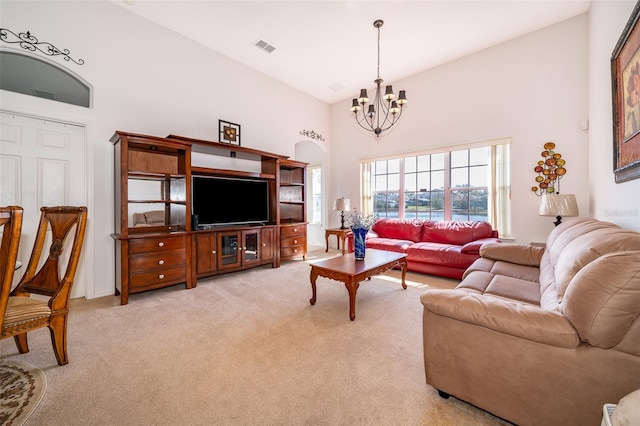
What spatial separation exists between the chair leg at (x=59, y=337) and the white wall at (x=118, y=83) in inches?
63.3

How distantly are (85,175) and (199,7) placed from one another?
254 cm

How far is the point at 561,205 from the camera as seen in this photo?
10.5 feet

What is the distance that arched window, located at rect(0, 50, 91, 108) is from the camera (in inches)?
106

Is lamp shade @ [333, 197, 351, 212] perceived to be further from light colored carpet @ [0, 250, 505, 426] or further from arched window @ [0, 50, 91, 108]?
arched window @ [0, 50, 91, 108]

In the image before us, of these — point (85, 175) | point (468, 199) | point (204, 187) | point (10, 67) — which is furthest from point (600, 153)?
point (10, 67)

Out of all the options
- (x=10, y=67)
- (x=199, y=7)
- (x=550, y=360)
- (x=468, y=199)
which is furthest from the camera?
(x=468, y=199)

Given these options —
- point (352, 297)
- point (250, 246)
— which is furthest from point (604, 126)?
point (250, 246)

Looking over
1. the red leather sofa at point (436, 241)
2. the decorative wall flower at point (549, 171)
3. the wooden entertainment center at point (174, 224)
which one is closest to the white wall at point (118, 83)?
the wooden entertainment center at point (174, 224)

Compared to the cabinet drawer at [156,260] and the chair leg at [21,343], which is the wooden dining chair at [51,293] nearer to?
the chair leg at [21,343]

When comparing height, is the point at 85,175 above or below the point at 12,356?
above

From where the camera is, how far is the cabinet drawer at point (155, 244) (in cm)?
299

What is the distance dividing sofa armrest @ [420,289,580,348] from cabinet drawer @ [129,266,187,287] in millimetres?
3074

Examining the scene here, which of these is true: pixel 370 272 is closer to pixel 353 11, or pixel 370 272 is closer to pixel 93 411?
pixel 93 411

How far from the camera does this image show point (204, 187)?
3777 mm
